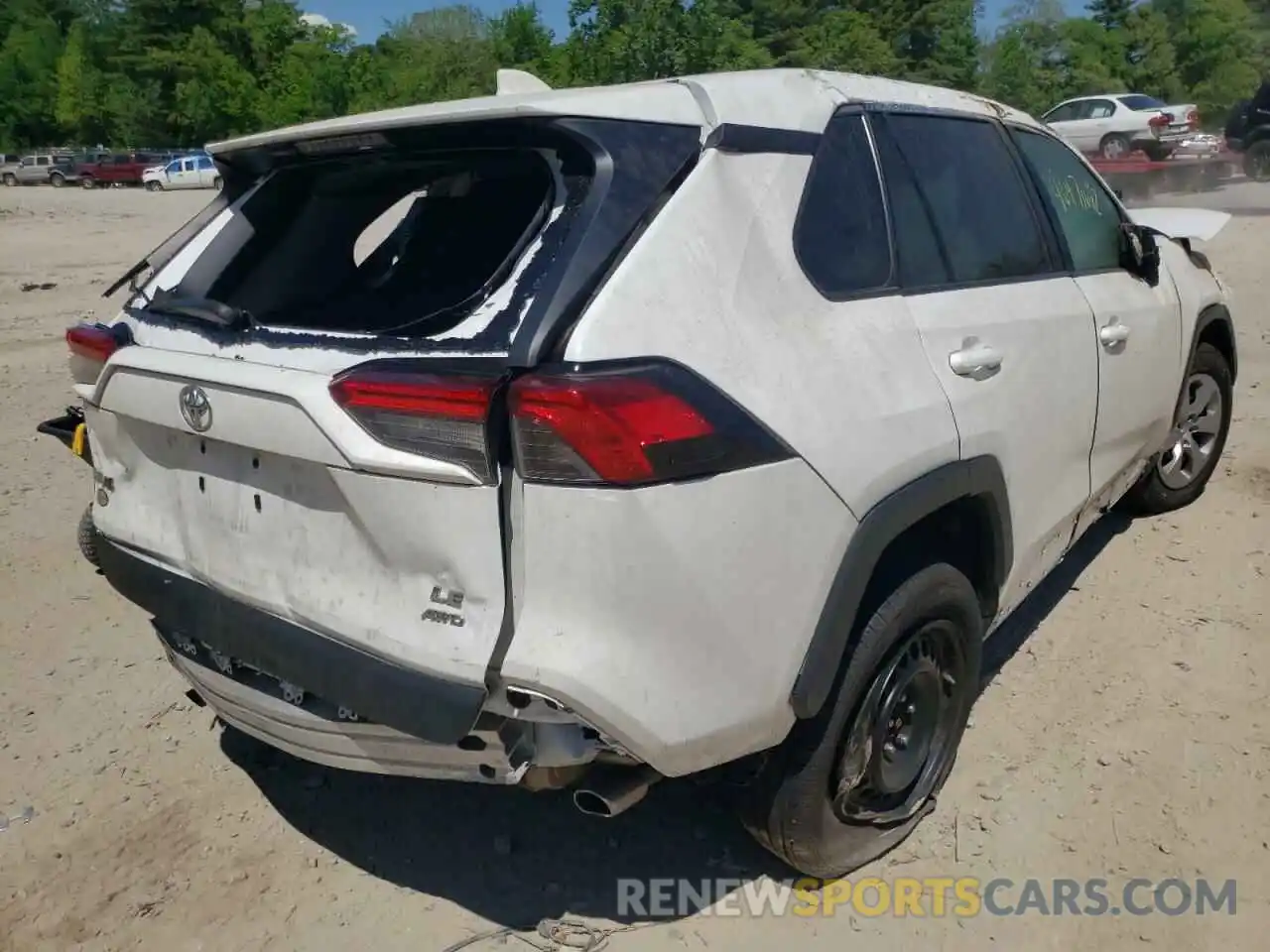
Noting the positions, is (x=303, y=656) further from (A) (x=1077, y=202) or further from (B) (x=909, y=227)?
(A) (x=1077, y=202)

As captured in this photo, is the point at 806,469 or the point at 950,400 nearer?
the point at 806,469

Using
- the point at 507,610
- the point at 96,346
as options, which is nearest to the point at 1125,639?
the point at 507,610

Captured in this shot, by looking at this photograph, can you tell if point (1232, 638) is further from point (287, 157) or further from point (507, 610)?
point (287, 157)

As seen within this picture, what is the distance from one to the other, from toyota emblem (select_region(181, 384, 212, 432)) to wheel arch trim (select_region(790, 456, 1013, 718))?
1.37 metres

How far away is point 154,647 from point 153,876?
1.30 m

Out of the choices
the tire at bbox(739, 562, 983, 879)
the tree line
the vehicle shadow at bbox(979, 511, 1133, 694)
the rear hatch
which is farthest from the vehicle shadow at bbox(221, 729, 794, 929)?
the tree line

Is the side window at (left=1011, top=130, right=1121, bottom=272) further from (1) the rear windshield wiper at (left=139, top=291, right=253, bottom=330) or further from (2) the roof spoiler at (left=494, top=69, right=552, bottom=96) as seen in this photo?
(1) the rear windshield wiper at (left=139, top=291, right=253, bottom=330)

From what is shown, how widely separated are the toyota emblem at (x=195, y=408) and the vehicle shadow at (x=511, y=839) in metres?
1.28

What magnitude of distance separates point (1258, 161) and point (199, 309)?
21352 millimetres

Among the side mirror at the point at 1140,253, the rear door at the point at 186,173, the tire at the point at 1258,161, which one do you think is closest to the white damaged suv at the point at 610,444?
the side mirror at the point at 1140,253

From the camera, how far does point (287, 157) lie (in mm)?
2748

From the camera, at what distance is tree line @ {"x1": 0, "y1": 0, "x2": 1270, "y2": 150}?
38250 millimetres

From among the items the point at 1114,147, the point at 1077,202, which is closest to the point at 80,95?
the point at 1114,147

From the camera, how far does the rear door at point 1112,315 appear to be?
3504 millimetres
